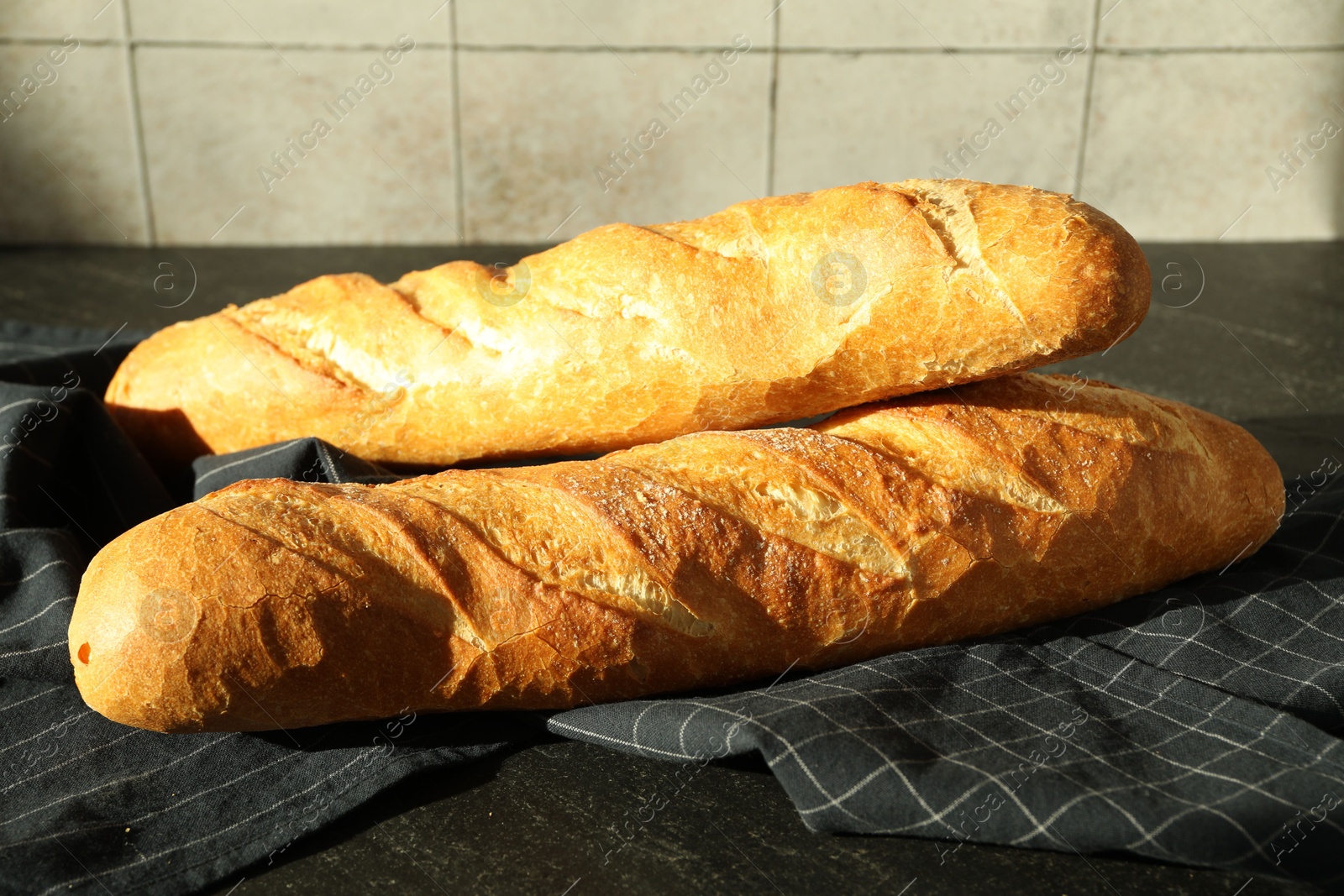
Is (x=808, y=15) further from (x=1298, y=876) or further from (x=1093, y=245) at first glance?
(x=1298, y=876)

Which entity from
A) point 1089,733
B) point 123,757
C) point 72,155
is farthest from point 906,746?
point 72,155

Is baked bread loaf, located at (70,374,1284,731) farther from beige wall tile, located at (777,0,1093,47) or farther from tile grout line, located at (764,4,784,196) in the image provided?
beige wall tile, located at (777,0,1093,47)

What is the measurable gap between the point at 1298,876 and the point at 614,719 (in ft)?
1.79

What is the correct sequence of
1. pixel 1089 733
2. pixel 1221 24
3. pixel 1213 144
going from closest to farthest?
1. pixel 1089 733
2. pixel 1221 24
3. pixel 1213 144

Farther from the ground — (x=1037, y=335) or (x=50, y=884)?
(x=1037, y=335)

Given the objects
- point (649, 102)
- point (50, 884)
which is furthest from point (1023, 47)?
point (50, 884)

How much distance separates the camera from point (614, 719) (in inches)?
38.0

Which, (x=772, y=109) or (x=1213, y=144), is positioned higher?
(x=772, y=109)

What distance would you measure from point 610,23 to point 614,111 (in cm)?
27

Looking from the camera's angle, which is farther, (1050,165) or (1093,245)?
(1050,165)

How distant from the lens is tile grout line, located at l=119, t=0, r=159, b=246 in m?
3.30

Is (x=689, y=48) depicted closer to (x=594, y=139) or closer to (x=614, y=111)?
(x=614, y=111)

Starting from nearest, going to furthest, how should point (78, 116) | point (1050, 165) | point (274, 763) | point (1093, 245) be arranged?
1. point (274, 763)
2. point (1093, 245)
3. point (78, 116)
4. point (1050, 165)

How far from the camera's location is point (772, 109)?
3574 mm
